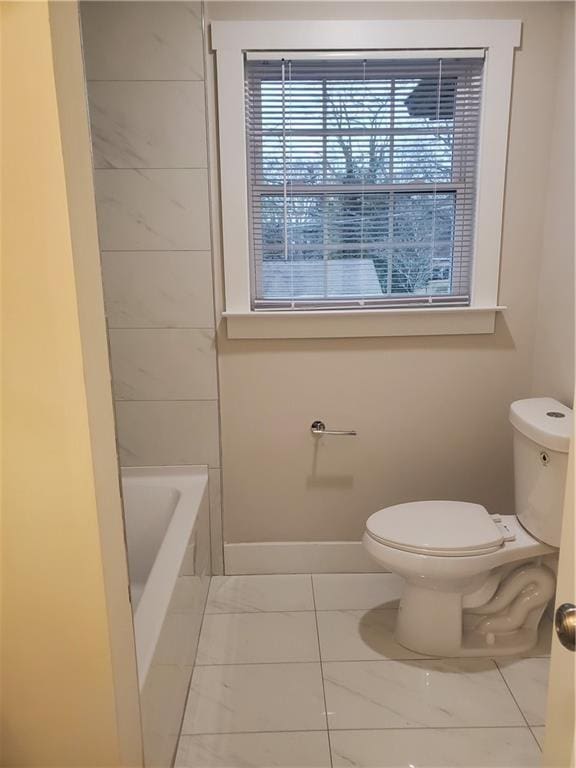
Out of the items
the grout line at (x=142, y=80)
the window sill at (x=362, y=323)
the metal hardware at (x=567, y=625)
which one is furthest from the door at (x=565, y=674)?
the grout line at (x=142, y=80)

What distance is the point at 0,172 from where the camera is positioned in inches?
29.4

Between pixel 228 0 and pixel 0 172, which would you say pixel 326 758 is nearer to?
pixel 0 172

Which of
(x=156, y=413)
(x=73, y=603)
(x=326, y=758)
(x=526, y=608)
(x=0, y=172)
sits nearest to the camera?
(x=0, y=172)

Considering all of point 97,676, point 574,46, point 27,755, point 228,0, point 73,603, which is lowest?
point 27,755

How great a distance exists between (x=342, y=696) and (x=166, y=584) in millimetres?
712

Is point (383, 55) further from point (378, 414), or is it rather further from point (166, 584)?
point (166, 584)

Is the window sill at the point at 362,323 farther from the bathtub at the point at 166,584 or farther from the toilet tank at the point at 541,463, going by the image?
the bathtub at the point at 166,584

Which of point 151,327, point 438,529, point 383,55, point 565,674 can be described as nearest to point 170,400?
point 151,327

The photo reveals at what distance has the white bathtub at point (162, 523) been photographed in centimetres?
178

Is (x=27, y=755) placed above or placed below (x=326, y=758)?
above

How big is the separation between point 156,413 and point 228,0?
1.53 metres

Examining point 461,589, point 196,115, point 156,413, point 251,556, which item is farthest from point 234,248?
point 461,589

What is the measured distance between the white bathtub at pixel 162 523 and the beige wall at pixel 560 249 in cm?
140

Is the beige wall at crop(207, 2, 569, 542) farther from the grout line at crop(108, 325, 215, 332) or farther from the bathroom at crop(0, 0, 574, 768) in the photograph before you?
the grout line at crop(108, 325, 215, 332)
